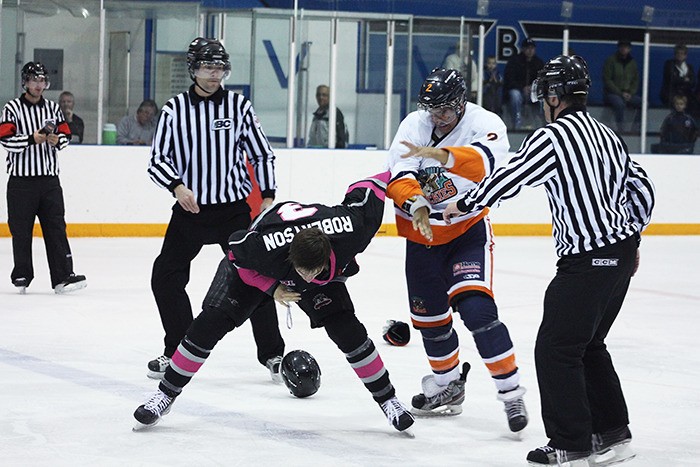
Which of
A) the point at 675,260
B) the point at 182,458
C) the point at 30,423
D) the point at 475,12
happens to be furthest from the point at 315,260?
the point at 475,12

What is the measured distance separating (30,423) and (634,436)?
1.94 meters

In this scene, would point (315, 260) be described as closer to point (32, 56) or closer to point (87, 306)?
point (87, 306)

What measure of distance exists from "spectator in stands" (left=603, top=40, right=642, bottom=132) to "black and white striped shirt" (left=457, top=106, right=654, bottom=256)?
923 cm

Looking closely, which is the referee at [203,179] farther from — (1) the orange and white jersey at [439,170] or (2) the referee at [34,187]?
(2) the referee at [34,187]

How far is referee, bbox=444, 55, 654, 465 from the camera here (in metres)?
3.13

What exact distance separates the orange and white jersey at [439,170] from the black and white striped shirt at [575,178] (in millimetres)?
650

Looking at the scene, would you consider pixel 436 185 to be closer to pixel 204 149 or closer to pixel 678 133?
pixel 204 149

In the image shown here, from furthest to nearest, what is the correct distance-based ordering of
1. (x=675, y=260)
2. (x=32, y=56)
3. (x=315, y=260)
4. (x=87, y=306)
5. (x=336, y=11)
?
(x=336, y=11), (x=32, y=56), (x=675, y=260), (x=87, y=306), (x=315, y=260)

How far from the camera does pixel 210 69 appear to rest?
14.9 feet

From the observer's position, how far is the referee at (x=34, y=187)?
691 cm

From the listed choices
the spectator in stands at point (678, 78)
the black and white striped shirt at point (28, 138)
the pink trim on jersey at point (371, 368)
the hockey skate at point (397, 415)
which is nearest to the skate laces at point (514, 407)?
the hockey skate at point (397, 415)

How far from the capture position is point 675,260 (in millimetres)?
9391

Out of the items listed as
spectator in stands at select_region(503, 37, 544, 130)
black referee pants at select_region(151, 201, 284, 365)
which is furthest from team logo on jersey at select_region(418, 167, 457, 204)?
spectator in stands at select_region(503, 37, 544, 130)

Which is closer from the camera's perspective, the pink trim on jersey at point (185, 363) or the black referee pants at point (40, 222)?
the pink trim on jersey at point (185, 363)
